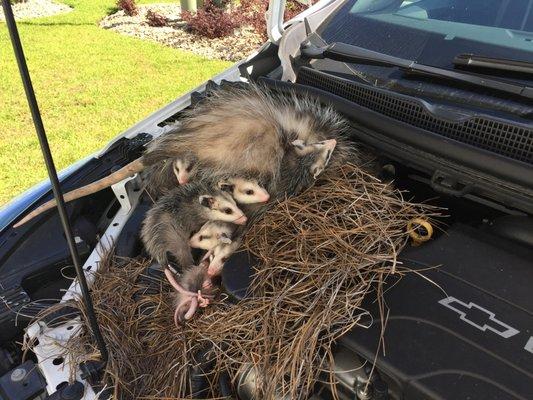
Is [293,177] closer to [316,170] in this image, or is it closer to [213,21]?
[316,170]

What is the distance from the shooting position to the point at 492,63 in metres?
1.90

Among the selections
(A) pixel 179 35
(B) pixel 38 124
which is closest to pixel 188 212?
(B) pixel 38 124

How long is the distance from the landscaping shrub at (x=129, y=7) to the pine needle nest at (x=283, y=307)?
1052 cm

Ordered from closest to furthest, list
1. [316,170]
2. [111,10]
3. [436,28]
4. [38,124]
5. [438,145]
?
[38,124]
[438,145]
[316,170]
[436,28]
[111,10]

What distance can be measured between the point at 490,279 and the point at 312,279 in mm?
560

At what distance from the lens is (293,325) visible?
1542mm

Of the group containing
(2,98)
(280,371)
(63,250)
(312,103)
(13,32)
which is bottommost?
(2,98)

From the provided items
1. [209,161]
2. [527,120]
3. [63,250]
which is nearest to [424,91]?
[527,120]

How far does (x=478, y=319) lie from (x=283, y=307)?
A: 582 millimetres

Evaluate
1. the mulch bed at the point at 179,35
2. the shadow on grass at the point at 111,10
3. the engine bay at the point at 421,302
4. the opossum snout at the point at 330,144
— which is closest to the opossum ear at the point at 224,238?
the engine bay at the point at 421,302

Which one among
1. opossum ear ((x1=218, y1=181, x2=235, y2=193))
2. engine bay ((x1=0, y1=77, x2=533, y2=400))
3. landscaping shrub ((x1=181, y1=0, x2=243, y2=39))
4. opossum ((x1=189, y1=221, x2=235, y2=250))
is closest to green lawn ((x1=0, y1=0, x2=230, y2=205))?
landscaping shrub ((x1=181, y1=0, x2=243, y2=39))

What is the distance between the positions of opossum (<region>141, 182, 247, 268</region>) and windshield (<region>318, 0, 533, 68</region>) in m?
1.07

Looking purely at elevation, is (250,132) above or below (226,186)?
above

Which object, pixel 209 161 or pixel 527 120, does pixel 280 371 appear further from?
pixel 527 120
